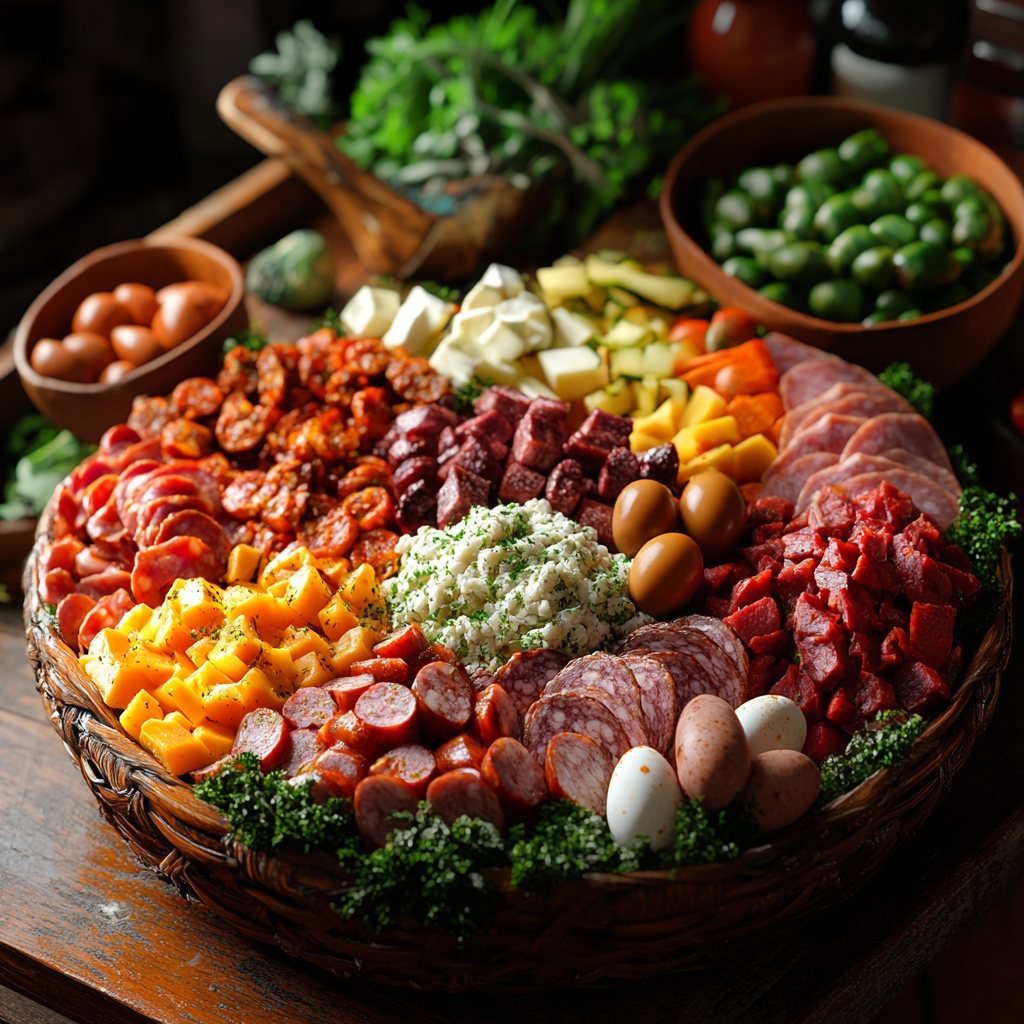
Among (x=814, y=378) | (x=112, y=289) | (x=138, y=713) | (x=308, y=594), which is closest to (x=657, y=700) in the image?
(x=308, y=594)

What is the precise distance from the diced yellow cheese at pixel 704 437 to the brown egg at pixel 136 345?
161 centimetres

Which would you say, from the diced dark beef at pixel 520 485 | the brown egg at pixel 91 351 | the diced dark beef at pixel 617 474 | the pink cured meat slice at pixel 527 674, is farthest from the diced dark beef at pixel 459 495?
the brown egg at pixel 91 351

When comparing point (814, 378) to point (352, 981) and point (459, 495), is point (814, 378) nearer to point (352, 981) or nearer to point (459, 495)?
point (459, 495)

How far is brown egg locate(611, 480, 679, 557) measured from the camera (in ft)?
6.89

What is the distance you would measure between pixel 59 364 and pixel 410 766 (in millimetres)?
1811

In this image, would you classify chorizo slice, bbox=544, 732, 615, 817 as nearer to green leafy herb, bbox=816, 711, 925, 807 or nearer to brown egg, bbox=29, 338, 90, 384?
green leafy herb, bbox=816, 711, 925, 807

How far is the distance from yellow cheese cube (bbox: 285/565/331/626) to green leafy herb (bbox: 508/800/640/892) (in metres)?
0.67

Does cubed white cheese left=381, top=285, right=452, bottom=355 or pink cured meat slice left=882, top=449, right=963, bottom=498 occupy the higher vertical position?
cubed white cheese left=381, top=285, right=452, bottom=355

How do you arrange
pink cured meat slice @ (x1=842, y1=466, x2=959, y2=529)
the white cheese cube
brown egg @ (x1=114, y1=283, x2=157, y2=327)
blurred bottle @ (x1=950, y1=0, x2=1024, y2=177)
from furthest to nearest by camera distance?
blurred bottle @ (x1=950, y1=0, x2=1024, y2=177)
brown egg @ (x1=114, y1=283, x2=157, y2=327)
the white cheese cube
pink cured meat slice @ (x1=842, y1=466, x2=959, y2=529)

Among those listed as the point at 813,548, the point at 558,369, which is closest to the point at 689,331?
the point at 558,369

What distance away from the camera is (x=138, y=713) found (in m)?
1.81

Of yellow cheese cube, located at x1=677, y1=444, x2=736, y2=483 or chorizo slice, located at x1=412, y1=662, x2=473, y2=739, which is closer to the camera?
chorizo slice, located at x1=412, y1=662, x2=473, y2=739

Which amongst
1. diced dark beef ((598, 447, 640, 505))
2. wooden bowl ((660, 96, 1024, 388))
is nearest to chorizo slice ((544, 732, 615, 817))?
diced dark beef ((598, 447, 640, 505))

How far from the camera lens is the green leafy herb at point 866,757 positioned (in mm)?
1670
